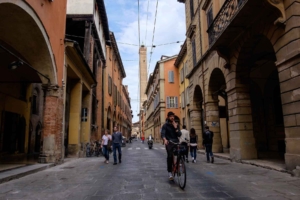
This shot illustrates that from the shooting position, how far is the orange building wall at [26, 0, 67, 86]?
9.18 meters

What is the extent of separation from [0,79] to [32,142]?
20.0ft

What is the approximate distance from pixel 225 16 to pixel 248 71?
2648 mm

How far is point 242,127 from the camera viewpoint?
10.9 metres

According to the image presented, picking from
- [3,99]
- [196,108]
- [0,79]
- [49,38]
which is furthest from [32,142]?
[196,108]

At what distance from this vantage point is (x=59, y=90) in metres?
11.2

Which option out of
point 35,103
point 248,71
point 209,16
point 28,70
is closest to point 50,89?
point 28,70

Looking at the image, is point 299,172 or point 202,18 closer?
point 299,172

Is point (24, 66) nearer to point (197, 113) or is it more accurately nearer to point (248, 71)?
point (248, 71)

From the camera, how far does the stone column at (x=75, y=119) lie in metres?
15.0

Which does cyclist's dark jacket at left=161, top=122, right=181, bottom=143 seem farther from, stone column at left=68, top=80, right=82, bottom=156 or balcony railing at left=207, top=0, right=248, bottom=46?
stone column at left=68, top=80, right=82, bottom=156

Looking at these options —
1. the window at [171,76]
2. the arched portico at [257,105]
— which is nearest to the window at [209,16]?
the arched portico at [257,105]

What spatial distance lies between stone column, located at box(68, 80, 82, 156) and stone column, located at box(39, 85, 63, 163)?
3.87 metres

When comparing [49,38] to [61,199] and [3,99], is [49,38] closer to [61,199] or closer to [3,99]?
[3,99]

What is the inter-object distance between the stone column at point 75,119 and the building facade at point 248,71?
8074 millimetres
